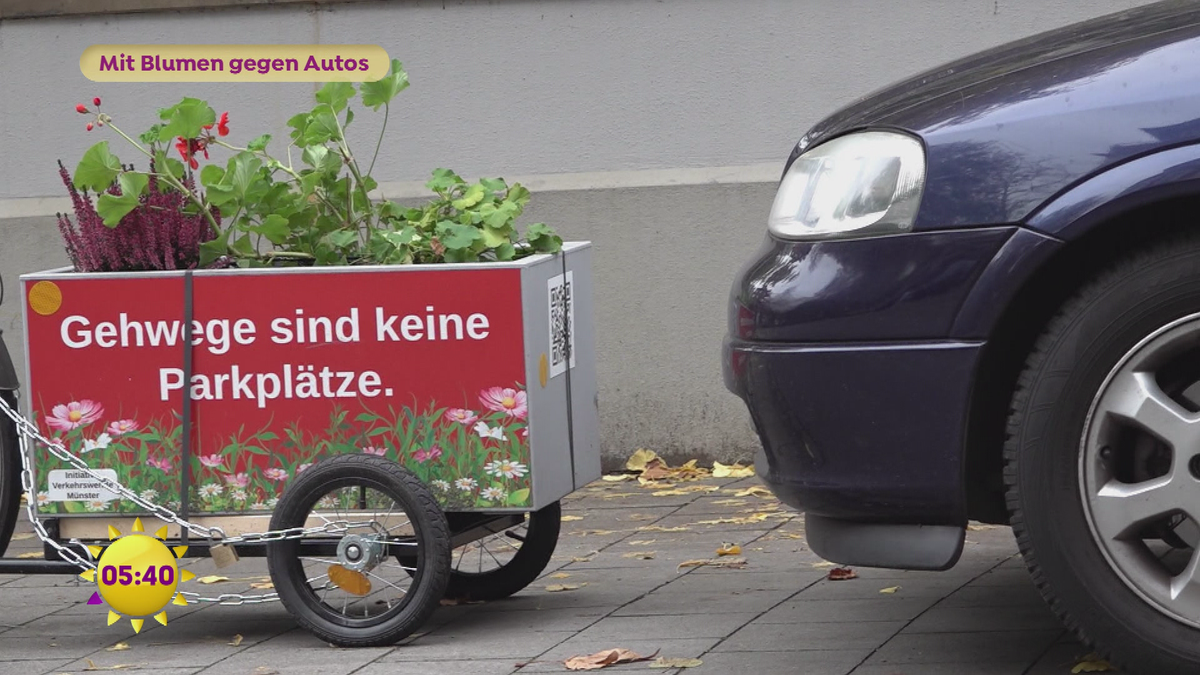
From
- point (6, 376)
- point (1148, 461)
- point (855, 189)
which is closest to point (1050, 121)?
point (855, 189)

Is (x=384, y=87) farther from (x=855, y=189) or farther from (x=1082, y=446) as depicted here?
(x=1082, y=446)

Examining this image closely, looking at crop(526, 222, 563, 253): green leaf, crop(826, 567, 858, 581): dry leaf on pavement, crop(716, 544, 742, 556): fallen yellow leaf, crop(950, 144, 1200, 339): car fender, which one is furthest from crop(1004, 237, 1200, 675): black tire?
crop(716, 544, 742, 556): fallen yellow leaf

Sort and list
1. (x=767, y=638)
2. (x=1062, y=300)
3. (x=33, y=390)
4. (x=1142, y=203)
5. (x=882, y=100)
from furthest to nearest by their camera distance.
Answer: (x=33, y=390) → (x=767, y=638) → (x=882, y=100) → (x=1062, y=300) → (x=1142, y=203)

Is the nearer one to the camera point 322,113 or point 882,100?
point 882,100

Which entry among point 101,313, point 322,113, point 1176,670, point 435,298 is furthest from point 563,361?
point 1176,670

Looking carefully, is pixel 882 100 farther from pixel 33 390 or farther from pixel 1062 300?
pixel 33 390

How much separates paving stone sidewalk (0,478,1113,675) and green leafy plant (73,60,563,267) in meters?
1.07

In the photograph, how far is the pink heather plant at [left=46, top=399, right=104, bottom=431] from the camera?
15.6 feet

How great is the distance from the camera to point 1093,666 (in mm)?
3988

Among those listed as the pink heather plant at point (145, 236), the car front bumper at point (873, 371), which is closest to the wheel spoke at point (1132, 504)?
the car front bumper at point (873, 371)

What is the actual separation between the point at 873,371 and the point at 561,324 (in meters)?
1.36

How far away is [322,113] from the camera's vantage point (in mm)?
4832

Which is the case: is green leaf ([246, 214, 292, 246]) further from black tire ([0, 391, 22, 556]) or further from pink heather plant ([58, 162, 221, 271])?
black tire ([0, 391, 22, 556])

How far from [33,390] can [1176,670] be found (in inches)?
122
